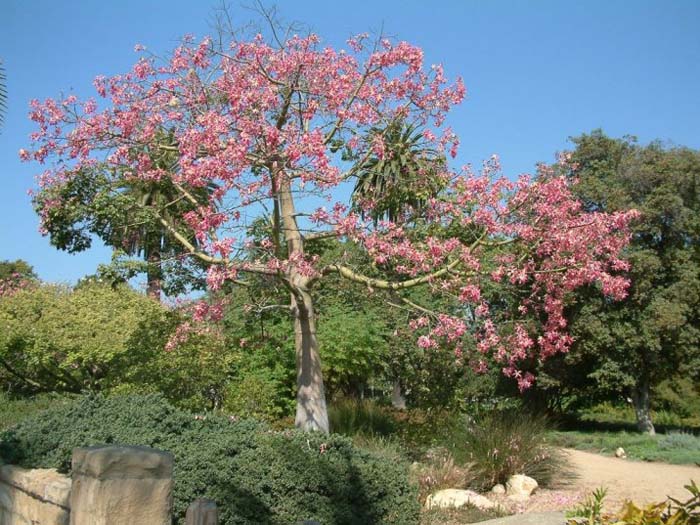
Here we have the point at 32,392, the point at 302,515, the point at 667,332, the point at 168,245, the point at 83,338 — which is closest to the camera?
the point at 302,515

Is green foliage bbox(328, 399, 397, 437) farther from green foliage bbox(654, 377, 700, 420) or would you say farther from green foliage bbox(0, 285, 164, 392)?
green foliage bbox(654, 377, 700, 420)

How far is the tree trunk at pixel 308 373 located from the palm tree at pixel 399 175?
1.75 m

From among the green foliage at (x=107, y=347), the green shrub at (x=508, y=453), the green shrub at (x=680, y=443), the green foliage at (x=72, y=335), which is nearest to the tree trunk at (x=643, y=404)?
the green shrub at (x=680, y=443)

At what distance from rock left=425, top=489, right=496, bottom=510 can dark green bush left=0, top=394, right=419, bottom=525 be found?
2.39 m

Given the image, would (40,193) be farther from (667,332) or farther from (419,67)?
(667,332)

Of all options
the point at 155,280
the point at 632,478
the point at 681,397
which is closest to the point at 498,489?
the point at 632,478

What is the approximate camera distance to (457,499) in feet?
30.0

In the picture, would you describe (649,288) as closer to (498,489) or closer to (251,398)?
(498,489)

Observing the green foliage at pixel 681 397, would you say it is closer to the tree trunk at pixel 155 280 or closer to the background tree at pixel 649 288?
the background tree at pixel 649 288

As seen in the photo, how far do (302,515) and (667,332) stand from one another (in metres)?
16.6

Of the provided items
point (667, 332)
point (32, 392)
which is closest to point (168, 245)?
point (32, 392)

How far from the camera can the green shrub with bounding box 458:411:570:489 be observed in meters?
10.7

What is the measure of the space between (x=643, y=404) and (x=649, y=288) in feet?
13.2

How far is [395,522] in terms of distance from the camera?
6484mm
